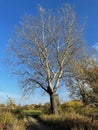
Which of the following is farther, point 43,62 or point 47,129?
point 43,62

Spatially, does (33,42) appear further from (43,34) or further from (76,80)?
(76,80)

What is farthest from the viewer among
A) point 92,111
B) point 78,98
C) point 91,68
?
point 78,98

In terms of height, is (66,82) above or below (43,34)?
below

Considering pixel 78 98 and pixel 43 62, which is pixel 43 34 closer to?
pixel 43 62

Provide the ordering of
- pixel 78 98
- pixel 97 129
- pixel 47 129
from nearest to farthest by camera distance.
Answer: pixel 97 129 < pixel 47 129 < pixel 78 98

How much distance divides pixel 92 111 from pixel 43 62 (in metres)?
8.19

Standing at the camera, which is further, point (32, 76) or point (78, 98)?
point (32, 76)

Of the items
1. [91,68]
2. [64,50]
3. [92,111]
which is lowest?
[92,111]

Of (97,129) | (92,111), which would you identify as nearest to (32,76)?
(92,111)

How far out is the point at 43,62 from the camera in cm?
3012

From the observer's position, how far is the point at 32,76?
30.6 m

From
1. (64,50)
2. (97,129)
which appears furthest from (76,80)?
(97,129)

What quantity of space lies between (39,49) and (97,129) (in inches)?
707

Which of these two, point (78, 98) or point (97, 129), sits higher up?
point (78, 98)
